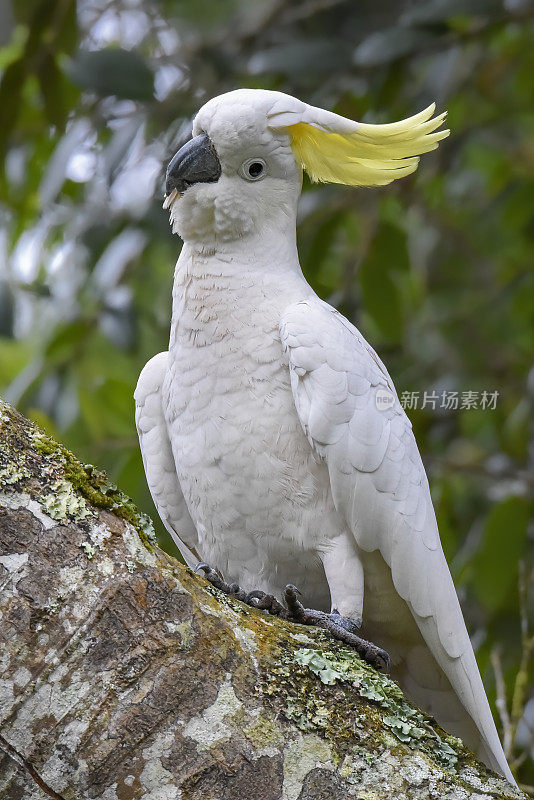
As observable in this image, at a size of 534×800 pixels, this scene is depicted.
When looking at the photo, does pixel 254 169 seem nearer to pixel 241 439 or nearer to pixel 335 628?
pixel 241 439

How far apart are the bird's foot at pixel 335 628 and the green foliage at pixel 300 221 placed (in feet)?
2.79

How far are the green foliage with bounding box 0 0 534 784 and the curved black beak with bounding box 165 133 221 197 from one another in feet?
2.75

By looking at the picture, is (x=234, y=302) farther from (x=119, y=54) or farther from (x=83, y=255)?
(x=83, y=255)

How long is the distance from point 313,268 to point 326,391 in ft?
4.25

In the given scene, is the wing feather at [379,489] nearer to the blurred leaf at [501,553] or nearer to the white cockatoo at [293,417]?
the white cockatoo at [293,417]

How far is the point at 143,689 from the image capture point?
1.22 m

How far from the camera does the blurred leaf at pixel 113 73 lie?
2.85m

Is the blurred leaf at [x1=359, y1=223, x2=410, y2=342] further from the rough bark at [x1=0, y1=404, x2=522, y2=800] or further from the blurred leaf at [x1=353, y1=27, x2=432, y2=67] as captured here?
the rough bark at [x1=0, y1=404, x2=522, y2=800]

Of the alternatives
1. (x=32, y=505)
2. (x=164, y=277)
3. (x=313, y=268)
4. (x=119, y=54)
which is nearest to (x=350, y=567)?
(x=32, y=505)

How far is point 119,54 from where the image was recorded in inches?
113

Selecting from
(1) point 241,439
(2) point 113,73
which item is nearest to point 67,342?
(2) point 113,73

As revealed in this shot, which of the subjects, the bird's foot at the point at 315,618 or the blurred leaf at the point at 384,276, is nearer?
the bird's foot at the point at 315,618

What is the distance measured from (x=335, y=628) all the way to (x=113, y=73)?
1.99 m

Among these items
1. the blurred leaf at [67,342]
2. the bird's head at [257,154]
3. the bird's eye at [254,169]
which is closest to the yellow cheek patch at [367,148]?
the bird's head at [257,154]
